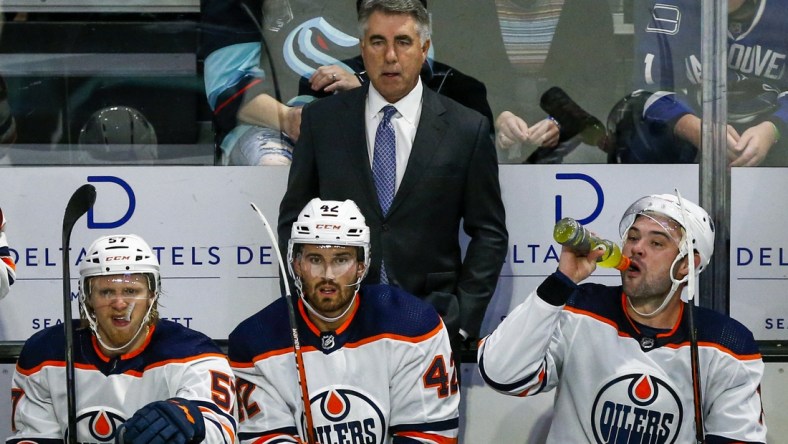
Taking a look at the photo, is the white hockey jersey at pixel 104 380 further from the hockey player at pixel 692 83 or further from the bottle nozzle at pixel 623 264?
the hockey player at pixel 692 83

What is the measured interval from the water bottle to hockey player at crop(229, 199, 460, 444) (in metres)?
0.52

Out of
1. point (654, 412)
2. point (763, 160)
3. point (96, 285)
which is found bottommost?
point (654, 412)

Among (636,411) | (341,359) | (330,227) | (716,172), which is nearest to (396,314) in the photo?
(341,359)

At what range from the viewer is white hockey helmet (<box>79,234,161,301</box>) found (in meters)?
4.23

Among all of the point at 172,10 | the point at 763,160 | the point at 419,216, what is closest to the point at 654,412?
the point at 419,216

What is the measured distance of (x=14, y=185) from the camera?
5176 millimetres

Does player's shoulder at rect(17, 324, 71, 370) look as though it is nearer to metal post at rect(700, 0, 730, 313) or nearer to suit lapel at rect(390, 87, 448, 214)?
suit lapel at rect(390, 87, 448, 214)

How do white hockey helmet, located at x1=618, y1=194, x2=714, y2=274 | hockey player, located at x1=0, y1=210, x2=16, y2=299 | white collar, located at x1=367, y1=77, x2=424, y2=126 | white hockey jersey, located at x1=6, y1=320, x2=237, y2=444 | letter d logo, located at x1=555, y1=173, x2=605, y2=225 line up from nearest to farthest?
white hockey jersey, located at x1=6, y1=320, x2=237, y2=444
white hockey helmet, located at x1=618, y1=194, x2=714, y2=274
hockey player, located at x1=0, y1=210, x2=16, y2=299
white collar, located at x1=367, y1=77, x2=424, y2=126
letter d logo, located at x1=555, y1=173, x2=605, y2=225

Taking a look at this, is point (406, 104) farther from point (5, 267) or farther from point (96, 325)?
point (5, 267)

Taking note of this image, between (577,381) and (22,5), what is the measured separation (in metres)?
2.29

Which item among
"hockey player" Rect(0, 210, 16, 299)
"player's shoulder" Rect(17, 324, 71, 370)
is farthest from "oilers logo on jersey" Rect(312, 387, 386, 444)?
"hockey player" Rect(0, 210, 16, 299)

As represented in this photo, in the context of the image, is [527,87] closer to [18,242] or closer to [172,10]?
[172,10]

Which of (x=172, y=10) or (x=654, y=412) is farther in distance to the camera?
(x=172, y=10)

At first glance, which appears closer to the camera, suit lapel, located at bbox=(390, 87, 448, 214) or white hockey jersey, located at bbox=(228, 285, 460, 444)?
white hockey jersey, located at bbox=(228, 285, 460, 444)
